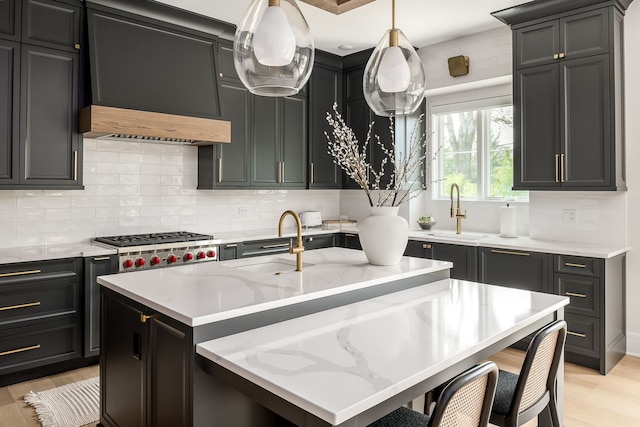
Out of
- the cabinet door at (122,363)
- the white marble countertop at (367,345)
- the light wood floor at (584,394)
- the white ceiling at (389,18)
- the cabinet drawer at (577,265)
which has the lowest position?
the light wood floor at (584,394)

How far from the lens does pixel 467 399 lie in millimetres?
1402

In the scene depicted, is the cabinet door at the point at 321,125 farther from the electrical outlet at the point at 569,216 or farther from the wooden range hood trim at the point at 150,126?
the electrical outlet at the point at 569,216

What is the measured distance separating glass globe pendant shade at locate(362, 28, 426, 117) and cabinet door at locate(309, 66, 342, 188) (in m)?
3.04

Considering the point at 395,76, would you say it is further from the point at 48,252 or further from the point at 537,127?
the point at 48,252

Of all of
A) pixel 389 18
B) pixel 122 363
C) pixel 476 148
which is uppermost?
pixel 389 18

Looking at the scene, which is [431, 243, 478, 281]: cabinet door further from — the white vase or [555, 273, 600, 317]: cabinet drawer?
the white vase

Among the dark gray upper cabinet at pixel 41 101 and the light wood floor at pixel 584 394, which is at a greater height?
the dark gray upper cabinet at pixel 41 101

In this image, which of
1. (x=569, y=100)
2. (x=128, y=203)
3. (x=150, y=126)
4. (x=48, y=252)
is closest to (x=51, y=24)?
(x=150, y=126)

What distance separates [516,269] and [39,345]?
374 cm

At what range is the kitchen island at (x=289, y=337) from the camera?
1.41 meters

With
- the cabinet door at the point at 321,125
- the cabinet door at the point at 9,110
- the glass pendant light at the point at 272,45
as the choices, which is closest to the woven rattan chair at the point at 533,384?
the glass pendant light at the point at 272,45

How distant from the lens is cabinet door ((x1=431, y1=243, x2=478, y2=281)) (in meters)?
4.23

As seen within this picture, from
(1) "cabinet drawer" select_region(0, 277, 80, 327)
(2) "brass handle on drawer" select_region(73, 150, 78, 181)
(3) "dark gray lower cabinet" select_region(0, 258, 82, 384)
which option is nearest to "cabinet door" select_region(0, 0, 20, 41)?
(2) "brass handle on drawer" select_region(73, 150, 78, 181)

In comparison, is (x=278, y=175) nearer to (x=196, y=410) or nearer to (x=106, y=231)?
(x=106, y=231)
